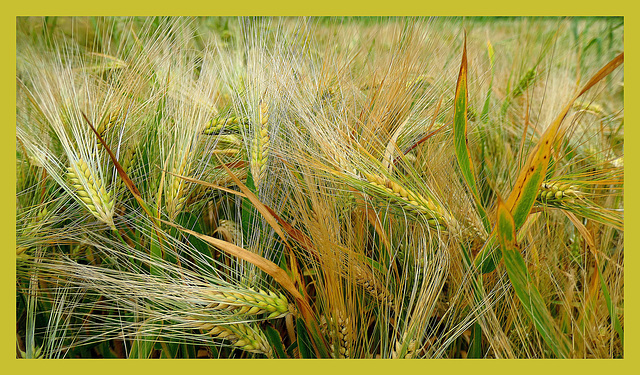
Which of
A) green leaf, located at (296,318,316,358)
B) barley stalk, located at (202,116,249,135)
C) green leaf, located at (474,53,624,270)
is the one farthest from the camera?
barley stalk, located at (202,116,249,135)

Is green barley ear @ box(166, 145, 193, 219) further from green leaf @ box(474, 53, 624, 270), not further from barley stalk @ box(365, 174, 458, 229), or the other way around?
green leaf @ box(474, 53, 624, 270)

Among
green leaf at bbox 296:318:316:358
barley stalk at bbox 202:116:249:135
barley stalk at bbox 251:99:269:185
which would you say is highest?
barley stalk at bbox 202:116:249:135

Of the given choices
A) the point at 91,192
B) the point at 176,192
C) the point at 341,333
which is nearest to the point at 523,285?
the point at 341,333

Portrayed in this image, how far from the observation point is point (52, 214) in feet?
2.15

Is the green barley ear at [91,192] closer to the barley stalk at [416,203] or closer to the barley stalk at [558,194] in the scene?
the barley stalk at [416,203]

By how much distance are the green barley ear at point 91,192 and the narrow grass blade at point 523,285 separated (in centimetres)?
50

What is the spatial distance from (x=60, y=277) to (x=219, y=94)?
439mm

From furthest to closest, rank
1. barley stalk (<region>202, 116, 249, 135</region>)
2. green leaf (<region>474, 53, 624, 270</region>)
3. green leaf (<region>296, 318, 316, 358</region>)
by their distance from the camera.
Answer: barley stalk (<region>202, 116, 249, 135</region>) < green leaf (<region>296, 318, 316, 358</region>) < green leaf (<region>474, 53, 624, 270</region>)

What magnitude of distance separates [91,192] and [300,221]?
30 centimetres

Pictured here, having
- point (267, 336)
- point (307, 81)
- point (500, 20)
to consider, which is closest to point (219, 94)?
point (307, 81)

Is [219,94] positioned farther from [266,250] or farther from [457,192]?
[457,192]

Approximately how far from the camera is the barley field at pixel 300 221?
0.53 metres

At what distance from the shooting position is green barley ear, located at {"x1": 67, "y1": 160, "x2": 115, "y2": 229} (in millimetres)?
569

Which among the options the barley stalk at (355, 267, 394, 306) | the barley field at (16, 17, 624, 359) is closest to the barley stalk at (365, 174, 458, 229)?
the barley field at (16, 17, 624, 359)
